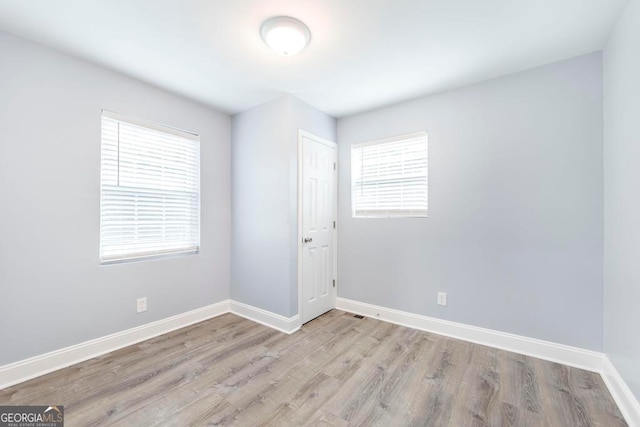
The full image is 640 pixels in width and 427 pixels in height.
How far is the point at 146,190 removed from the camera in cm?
266

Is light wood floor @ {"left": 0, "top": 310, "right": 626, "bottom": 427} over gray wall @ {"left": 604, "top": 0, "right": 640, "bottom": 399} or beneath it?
beneath

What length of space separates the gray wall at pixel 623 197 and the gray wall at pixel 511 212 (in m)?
0.12

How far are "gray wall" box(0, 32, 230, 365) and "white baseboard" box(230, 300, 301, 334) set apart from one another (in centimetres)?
83

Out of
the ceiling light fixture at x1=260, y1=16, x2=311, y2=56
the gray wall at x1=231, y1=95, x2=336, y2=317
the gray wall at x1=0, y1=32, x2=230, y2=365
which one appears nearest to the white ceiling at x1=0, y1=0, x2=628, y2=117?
the ceiling light fixture at x1=260, y1=16, x2=311, y2=56

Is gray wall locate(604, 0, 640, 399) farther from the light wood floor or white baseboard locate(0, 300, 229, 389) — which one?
white baseboard locate(0, 300, 229, 389)

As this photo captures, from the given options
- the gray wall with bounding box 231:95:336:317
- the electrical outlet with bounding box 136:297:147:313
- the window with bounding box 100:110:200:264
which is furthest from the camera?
the gray wall with bounding box 231:95:336:317

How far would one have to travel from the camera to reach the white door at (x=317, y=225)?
3.00 m

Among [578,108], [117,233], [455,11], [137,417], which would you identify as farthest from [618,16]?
[117,233]

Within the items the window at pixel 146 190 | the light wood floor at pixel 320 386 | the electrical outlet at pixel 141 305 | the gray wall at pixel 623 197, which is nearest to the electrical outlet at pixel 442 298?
the light wood floor at pixel 320 386

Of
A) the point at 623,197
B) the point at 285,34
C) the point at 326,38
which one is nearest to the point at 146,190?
the point at 285,34

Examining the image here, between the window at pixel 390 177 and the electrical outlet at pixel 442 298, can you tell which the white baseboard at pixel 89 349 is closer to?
the window at pixel 390 177

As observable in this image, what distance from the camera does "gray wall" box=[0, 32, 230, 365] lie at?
6.26 feet

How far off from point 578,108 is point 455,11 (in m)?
1.39

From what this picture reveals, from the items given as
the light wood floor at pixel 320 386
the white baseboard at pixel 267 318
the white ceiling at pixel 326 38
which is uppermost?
the white ceiling at pixel 326 38
